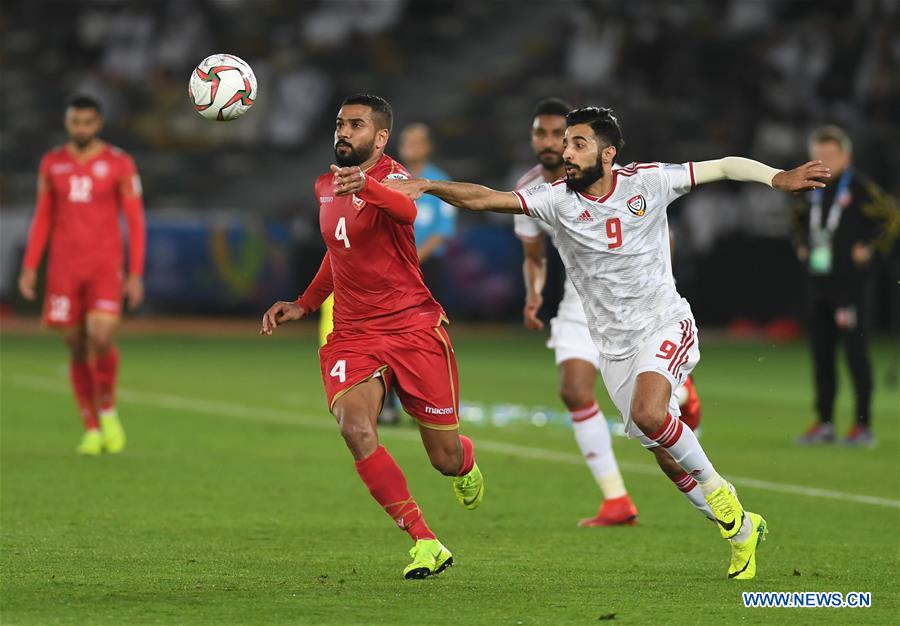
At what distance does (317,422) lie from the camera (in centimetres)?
1480

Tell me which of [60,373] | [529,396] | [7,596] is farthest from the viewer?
[60,373]

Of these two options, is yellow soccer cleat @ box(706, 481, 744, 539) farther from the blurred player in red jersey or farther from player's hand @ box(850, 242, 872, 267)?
player's hand @ box(850, 242, 872, 267)

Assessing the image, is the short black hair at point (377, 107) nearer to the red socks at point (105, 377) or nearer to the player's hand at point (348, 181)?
the player's hand at point (348, 181)

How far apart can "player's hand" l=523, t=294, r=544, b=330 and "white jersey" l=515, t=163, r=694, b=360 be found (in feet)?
6.09

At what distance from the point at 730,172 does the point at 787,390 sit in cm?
1105

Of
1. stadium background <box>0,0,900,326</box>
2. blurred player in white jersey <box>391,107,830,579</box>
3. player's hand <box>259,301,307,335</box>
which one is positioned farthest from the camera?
stadium background <box>0,0,900,326</box>

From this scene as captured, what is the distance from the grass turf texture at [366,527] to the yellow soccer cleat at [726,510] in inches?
9.5

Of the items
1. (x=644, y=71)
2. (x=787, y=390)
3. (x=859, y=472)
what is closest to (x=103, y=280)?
(x=859, y=472)

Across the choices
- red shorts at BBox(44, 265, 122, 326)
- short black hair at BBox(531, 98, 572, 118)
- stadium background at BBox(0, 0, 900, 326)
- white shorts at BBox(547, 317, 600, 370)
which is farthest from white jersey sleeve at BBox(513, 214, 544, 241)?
stadium background at BBox(0, 0, 900, 326)

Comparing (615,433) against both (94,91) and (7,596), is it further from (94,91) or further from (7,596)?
(94,91)

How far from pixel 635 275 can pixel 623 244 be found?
0.16 meters

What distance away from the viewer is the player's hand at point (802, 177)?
704 cm

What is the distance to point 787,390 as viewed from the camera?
59.5 ft

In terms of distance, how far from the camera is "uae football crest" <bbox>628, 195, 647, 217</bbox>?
7.64 m
